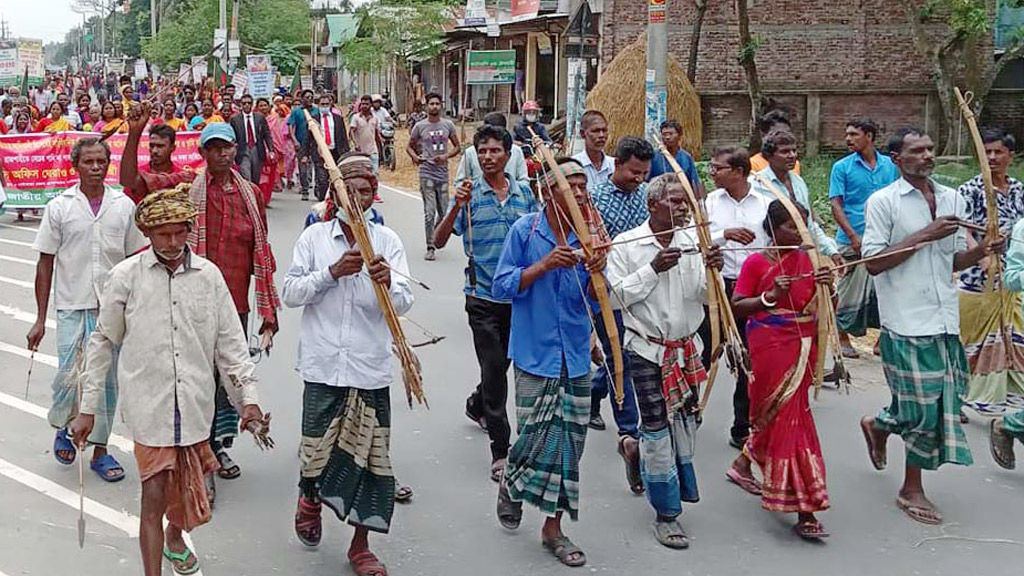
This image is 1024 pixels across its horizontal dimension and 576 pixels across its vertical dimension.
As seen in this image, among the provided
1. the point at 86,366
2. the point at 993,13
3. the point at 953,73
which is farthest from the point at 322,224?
the point at 993,13

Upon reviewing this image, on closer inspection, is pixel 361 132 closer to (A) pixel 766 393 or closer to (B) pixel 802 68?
(B) pixel 802 68

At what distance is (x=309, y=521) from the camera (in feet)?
16.5

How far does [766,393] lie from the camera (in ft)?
17.6

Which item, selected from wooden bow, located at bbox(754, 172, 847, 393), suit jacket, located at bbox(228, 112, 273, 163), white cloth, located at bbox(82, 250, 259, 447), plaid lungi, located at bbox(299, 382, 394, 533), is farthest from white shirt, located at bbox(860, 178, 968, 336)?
suit jacket, located at bbox(228, 112, 273, 163)

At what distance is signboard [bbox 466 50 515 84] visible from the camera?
23938 millimetres

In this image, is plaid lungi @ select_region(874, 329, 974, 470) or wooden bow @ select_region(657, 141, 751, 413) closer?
wooden bow @ select_region(657, 141, 751, 413)

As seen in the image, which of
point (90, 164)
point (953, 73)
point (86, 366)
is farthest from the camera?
point (953, 73)

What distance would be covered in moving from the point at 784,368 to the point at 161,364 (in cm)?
275

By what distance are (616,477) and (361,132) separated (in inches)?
478

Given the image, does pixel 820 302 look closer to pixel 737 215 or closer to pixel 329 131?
pixel 737 215

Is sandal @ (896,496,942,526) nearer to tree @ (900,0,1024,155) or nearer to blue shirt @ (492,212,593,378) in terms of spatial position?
blue shirt @ (492,212,593,378)

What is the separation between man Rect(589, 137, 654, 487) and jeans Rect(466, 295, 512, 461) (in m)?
0.51

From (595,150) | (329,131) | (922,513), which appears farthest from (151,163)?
(329,131)

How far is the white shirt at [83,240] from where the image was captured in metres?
5.75
